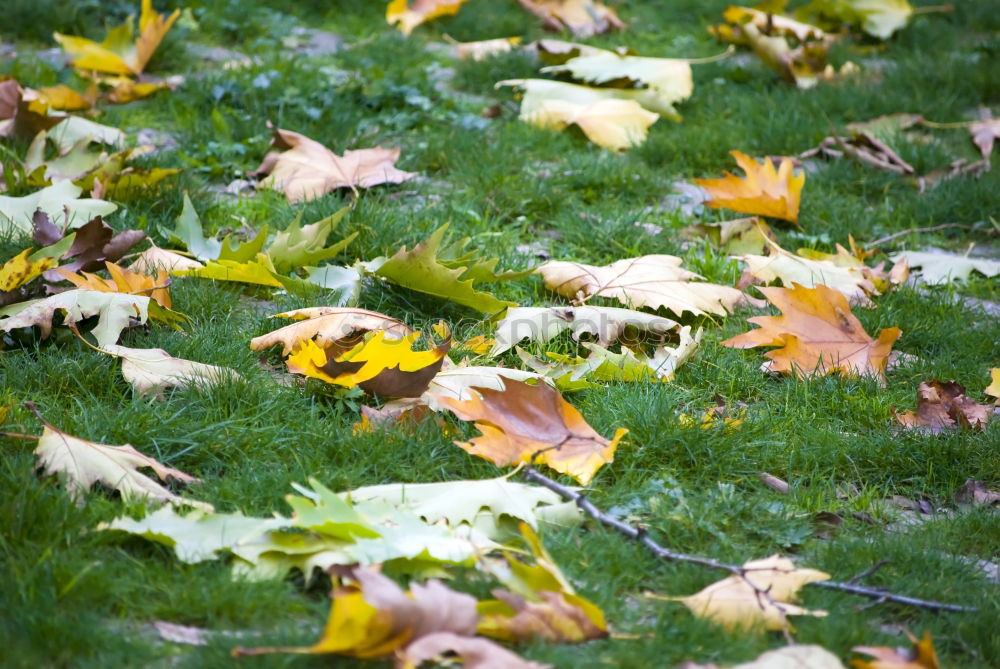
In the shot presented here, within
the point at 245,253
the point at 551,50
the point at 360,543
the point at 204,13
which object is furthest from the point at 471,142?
the point at 360,543

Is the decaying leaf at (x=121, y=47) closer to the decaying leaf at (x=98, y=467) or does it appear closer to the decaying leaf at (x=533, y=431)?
the decaying leaf at (x=98, y=467)

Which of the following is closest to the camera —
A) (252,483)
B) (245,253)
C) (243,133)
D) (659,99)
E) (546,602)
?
(546,602)

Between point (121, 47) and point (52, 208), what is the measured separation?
156cm

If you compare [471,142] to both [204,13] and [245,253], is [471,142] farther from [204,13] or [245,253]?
[204,13]

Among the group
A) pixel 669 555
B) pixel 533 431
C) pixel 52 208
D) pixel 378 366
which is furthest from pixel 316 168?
pixel 669 555

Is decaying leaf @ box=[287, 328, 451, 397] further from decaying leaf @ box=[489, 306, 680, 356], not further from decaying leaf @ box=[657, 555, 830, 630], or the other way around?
decaying leaf @ box=[657, 555, 830, 630]

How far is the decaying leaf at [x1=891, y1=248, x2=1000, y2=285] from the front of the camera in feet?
10.7

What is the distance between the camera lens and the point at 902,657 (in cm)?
164

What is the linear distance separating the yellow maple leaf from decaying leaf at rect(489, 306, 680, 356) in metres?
1.15

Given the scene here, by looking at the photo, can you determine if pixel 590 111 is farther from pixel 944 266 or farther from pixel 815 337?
pixel 815 337

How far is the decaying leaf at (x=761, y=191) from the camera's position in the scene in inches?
134

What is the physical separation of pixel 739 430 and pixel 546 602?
0.88m

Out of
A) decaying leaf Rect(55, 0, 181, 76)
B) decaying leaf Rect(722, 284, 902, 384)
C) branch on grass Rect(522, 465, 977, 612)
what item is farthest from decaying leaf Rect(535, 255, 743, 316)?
decaying leaf Rect(55, 0, 181, 76)

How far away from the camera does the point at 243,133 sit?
3.81 metres
